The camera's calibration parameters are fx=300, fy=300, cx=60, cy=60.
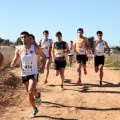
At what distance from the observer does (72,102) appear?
9164 millimetres

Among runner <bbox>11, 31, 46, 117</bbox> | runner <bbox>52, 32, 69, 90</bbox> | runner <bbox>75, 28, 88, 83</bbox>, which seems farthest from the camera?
runner <bbox>75, 28, 88, 83</bbox>

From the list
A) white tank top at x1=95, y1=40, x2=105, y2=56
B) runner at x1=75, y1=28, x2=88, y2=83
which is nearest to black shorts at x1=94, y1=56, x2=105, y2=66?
white tank top at x1=95, y1=40, x2=105, y2=56

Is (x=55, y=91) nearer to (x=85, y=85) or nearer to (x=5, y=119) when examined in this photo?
(x=85, y=85)

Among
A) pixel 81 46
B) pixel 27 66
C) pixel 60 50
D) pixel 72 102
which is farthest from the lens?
pixel 81 46

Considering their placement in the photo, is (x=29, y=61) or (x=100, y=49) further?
(x=100, y=49)

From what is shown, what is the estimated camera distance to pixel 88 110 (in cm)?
833

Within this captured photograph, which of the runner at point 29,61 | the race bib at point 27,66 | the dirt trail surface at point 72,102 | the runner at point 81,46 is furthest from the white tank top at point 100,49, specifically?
the race bib at point 27,66

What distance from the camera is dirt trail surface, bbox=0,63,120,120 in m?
7.74

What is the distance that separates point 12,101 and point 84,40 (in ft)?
13.3

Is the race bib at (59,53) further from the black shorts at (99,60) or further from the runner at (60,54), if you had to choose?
the black shorts at (99,60)

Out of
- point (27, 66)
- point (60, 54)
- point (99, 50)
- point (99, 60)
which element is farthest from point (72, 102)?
point (99, 50)

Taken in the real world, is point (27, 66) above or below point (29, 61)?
below

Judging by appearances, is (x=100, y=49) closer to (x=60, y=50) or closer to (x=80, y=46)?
(x=80, y=46)

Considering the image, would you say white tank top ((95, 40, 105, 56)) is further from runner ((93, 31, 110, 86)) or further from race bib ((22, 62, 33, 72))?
race bib ((22, 62, 33, 72))
